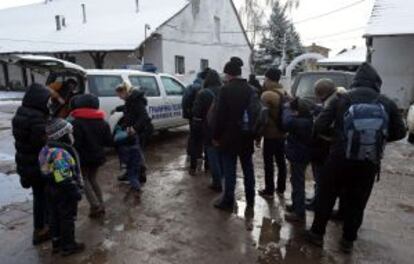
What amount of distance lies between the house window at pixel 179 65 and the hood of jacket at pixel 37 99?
19.3 metres

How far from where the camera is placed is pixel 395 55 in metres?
14.2

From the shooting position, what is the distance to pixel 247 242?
3.89m

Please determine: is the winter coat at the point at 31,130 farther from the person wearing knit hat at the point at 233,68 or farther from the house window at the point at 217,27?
the house window at the point at 217,27

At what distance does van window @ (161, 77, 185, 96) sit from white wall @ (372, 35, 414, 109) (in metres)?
9.05

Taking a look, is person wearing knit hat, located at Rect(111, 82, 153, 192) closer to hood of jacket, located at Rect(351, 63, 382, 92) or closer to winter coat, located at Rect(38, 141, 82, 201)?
winter coat, located at Rect(38, 141, 82, 201)

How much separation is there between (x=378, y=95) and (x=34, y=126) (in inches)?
126

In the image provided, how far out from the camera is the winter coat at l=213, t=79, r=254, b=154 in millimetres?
4301

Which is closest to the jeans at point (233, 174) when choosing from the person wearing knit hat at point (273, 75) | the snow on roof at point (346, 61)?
the person wearing knit hat at point (273, 75)

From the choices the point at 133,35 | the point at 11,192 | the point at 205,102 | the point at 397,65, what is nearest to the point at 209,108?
the point at 205,102

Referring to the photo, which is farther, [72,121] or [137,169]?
[137,169]

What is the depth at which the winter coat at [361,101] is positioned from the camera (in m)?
3.43

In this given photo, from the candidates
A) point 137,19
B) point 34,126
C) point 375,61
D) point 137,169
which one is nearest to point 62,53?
point 137,19

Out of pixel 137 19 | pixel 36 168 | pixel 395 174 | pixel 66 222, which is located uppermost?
pixel 137 19

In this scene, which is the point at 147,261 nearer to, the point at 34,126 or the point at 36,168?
the point at 36,168
